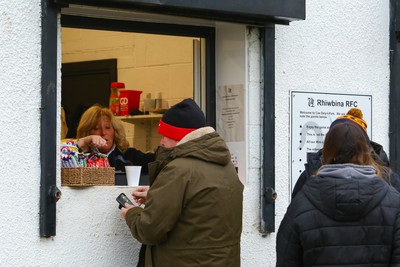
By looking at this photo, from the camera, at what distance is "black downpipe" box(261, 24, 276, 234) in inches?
258

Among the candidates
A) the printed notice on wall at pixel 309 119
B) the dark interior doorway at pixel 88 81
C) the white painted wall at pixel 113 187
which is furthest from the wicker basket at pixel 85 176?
the dark interior doorway at pixel 88 81

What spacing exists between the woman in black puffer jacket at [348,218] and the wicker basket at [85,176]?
4.89 ft

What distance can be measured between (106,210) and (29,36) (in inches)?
43.8

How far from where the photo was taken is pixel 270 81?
6590 millimetres

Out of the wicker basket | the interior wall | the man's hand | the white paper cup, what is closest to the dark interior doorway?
the interior wall

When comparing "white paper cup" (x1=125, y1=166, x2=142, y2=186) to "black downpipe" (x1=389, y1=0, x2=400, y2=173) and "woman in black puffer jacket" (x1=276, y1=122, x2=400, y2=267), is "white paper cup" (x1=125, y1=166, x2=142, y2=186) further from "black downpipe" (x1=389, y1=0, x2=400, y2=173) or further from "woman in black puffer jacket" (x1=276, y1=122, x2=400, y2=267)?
"black downpipe" (x1=389, y1=0, x2=400, y2=173)

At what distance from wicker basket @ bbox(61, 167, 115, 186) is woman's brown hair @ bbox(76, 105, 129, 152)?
802 mm

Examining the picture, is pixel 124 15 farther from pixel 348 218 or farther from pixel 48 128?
pixel 348 218

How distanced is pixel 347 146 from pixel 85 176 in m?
1.71

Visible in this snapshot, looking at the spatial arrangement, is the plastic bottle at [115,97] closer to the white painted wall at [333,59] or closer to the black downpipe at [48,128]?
the white painted wall at [333,59]

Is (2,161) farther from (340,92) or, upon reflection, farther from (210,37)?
(340,92)

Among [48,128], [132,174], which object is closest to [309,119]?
[132,174]

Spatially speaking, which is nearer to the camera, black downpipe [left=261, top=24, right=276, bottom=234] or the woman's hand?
the woman's hand

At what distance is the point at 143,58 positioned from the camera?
790cm
